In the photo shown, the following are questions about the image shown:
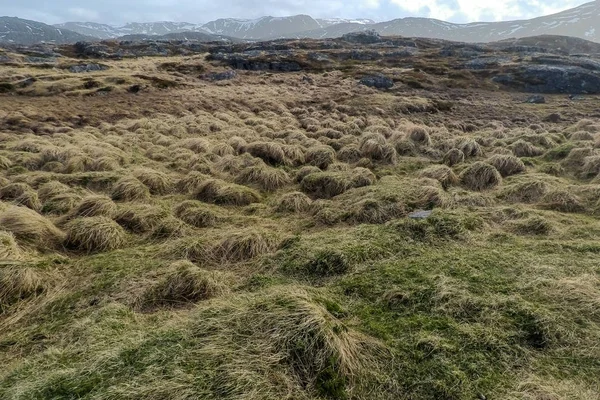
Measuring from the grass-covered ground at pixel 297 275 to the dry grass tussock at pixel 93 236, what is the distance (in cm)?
4

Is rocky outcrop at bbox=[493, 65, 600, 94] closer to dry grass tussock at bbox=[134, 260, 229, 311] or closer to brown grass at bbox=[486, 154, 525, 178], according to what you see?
brown grass at bbox=[486, 154, 525, 178]

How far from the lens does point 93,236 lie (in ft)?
24.1

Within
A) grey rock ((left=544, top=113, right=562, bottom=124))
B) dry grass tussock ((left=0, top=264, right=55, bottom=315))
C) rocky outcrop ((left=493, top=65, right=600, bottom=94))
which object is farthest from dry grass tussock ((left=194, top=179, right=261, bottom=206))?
rocky outcrop ((left=493, top=65, right=600, bottom=94))

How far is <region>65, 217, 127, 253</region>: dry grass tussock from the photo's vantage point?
7289 millimetres

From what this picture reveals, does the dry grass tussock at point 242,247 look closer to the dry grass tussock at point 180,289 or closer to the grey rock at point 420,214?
the dry grass tussock at point 180,289

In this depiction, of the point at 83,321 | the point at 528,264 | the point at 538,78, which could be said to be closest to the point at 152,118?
the point at 83,321

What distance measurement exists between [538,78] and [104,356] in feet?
180

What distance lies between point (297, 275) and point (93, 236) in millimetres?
4284

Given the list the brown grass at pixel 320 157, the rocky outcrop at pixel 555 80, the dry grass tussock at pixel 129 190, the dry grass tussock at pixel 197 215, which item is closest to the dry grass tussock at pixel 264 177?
the brown grass at pixel 320 157

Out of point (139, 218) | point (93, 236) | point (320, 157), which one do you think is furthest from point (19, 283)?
point (320, 157)

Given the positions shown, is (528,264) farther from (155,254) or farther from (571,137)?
(571,137)

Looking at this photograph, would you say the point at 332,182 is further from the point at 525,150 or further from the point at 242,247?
the point at 525,150

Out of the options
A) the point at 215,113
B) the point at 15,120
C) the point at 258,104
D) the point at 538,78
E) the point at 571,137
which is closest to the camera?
the point at 571,137

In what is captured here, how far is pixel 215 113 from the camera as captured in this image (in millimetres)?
25688
